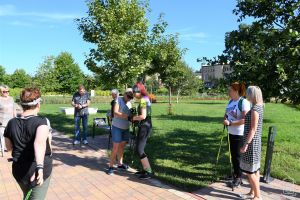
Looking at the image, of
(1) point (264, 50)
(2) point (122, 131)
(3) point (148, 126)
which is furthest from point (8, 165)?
(1) point (264, 50)

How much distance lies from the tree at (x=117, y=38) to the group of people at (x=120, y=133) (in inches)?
240

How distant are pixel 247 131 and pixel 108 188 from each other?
259cm

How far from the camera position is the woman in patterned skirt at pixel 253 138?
5.04 metres

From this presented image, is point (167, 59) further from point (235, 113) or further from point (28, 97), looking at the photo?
point (28, 97)

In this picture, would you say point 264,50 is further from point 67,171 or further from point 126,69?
point 126,69

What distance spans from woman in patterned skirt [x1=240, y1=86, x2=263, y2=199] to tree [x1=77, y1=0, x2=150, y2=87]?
9.36m

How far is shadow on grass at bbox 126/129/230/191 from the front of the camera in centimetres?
662

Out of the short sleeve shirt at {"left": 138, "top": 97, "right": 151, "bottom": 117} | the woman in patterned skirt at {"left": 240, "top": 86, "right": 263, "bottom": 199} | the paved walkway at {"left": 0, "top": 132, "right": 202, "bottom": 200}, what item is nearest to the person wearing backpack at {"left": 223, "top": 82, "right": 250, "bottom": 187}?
the woman in patterned skirt at {"left": 240, "top": 86, "right": 263, "bottom": 199}

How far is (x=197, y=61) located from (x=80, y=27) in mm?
9184

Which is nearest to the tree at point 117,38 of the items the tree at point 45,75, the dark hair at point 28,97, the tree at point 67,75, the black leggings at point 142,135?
the black leggings at point 142,135

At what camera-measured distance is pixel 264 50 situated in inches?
245

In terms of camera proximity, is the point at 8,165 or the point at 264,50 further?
the point at 8,165

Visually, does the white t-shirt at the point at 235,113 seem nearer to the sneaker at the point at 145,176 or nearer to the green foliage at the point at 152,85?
the sneaker at the point at 145,176

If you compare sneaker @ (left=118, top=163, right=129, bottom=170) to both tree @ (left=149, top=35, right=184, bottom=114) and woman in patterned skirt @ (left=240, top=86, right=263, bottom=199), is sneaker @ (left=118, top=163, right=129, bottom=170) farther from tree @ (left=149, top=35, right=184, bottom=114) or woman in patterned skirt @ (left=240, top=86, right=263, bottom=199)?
tree @ (left=149, top=35, right=184, bottom=114)
